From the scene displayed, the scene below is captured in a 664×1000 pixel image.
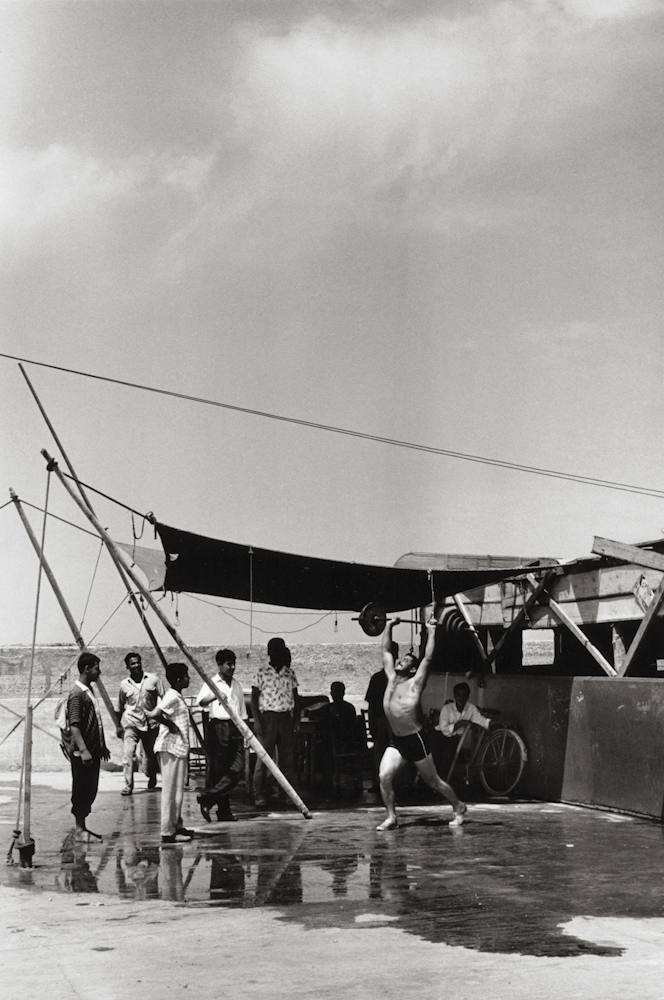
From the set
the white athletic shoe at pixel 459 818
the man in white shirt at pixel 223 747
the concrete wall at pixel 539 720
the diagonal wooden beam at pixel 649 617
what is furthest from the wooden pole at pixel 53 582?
the diagonal wooden beam at pixel 649 617

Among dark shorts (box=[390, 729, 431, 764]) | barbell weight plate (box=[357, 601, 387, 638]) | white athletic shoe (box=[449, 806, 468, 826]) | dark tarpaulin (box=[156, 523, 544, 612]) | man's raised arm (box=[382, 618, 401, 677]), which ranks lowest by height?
white athletic shoe (box=[449, 806, 468, 826])

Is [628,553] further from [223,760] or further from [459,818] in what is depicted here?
[223,760]

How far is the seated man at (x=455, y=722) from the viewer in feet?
43.7

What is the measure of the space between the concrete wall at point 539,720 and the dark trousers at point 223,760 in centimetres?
359

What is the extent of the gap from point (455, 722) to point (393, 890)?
6111 millimetres

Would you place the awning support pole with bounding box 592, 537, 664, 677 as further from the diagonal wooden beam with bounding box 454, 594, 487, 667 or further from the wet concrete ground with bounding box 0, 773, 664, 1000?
the diagonal wooden beam with bounding box 454, 594, 487, 667

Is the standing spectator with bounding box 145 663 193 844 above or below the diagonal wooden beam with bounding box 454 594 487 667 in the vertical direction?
below

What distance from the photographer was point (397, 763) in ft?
34.1

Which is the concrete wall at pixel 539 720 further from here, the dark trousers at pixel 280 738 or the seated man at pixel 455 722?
the dark trousers at pixel 280 738

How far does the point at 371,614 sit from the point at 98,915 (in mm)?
7516

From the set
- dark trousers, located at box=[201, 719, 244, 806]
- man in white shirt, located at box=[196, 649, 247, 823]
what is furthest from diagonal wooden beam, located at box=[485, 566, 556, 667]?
dark trousers, located at box=[201, 719, 244, 806]

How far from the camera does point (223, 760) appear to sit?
37.2 ft

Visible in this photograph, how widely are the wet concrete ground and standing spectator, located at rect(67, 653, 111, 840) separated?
1.01 ft

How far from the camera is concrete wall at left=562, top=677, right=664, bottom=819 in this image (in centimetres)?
1118
